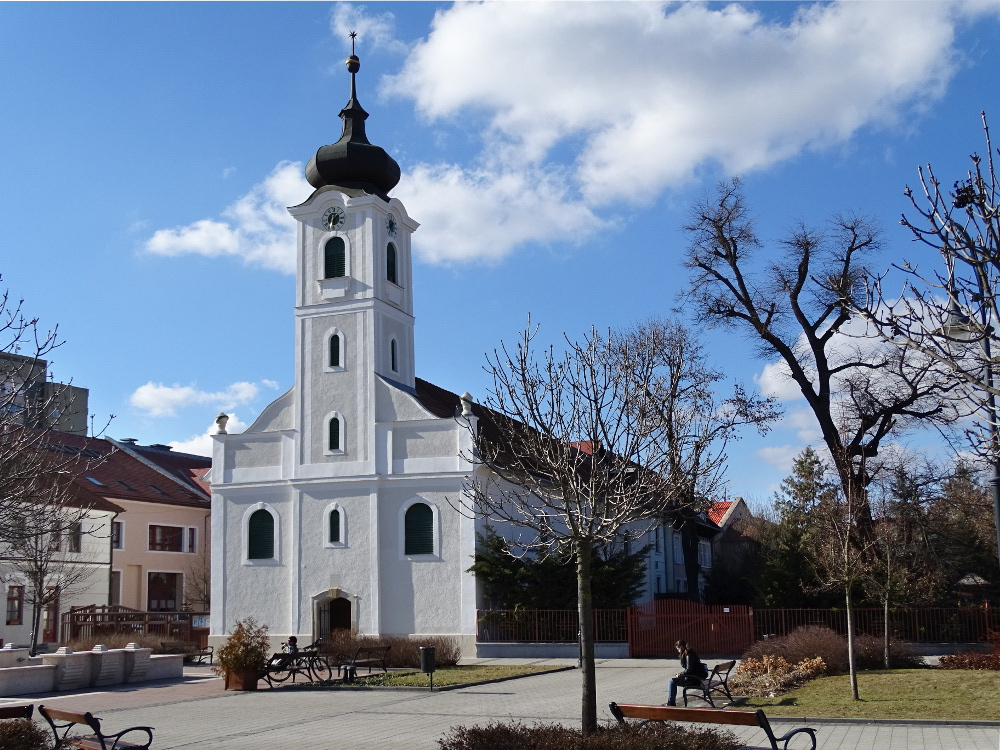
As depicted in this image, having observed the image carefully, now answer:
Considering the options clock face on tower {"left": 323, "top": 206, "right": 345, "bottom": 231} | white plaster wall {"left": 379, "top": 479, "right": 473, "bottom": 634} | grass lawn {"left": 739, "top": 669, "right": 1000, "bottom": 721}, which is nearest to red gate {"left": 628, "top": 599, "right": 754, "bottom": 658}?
white plaster wall {"left": 379, "top": 479, "right": 473, "bottom": 634}

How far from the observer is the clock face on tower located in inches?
1538

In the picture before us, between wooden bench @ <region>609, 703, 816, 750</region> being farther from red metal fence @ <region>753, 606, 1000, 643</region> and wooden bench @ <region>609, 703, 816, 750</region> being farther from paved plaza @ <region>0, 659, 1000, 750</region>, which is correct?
red metal fence @ <region>753, 606, 1000, 643</region>

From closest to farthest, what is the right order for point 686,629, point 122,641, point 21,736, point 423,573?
1. point 21,736
2. point 686,629
3. point 122,641
4. point 423,573

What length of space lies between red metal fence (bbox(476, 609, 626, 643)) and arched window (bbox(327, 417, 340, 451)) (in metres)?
7.80

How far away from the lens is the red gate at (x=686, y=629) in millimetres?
30766

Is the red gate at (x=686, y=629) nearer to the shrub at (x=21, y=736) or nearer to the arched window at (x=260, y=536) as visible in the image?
the arched window at (x=260, y=536)

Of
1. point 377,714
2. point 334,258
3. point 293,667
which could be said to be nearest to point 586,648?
point 377,714

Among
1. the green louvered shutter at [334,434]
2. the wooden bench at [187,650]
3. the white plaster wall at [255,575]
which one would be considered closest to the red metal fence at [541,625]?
the white plaster wall at [255,575]

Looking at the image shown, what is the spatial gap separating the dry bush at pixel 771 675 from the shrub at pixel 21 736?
11.7 metres

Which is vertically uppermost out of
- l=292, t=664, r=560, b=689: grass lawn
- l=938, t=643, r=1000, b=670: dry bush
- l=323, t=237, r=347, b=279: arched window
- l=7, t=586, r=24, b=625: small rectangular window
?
l=323, t=237, r=347, b=279: arched window

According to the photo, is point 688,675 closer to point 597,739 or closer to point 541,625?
point 597,739

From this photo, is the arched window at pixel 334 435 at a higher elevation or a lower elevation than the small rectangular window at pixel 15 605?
higher

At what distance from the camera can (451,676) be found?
81.3 feet

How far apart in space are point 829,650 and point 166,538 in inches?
1512
